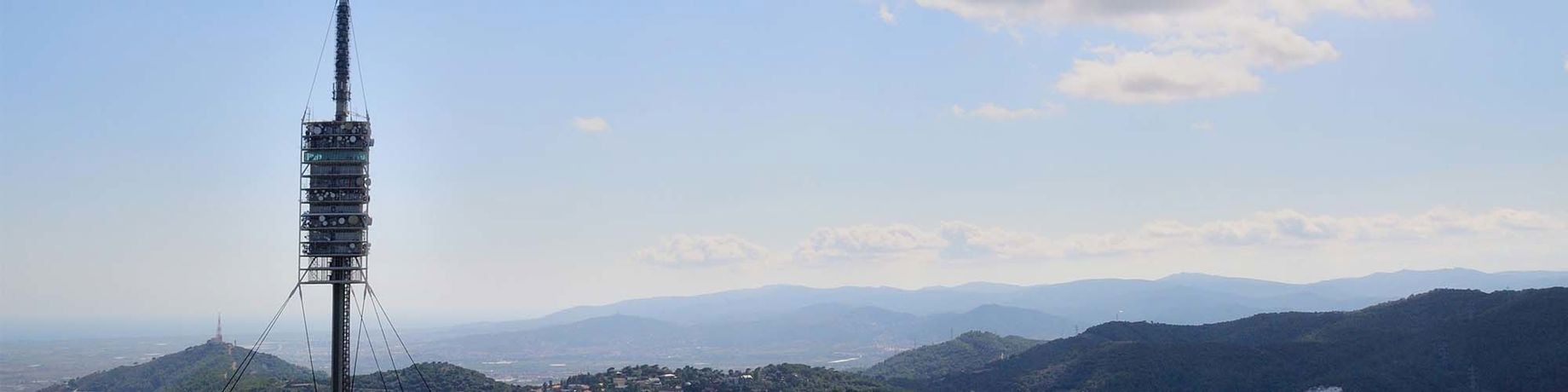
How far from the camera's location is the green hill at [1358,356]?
133 m

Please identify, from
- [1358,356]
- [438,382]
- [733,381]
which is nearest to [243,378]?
[438,382]

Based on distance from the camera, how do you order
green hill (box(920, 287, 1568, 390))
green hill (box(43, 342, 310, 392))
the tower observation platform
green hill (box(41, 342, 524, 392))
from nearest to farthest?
1. the tower observation platform
2. green hill (box(920, 287, 1568, 390))
3. green hill (box(41, 342, 524, 392))
4. green hill (box(43, 342, 310, 392))

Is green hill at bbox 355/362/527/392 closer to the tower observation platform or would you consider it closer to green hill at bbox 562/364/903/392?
green hill at bbox 562/364/903/392

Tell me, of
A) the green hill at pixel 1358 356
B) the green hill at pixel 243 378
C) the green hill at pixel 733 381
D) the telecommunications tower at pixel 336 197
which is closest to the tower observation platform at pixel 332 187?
the telecommunications tower at pixel 336 197

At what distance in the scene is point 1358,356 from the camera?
150 metres

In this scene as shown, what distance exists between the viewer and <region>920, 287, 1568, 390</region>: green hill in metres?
133

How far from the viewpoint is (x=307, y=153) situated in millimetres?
51156

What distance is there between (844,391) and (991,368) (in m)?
48.1

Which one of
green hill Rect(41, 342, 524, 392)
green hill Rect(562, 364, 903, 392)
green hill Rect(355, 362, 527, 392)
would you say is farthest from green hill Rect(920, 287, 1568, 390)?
green hill Rect(41, 342, 524, 392)

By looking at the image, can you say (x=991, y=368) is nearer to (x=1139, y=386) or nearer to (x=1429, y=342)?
(x=1139, y=386)

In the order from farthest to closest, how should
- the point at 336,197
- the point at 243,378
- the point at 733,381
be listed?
1. the point at 733,381
2. the point at 243,378
3. the point at 336,197

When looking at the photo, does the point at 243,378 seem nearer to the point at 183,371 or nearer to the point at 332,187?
the point at 183,371

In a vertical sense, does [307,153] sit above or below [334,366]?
above

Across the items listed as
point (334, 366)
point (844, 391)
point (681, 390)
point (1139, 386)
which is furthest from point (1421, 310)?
point (334, 366)
